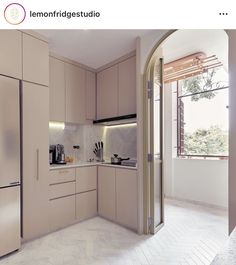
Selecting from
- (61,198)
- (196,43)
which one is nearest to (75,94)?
(61,198)

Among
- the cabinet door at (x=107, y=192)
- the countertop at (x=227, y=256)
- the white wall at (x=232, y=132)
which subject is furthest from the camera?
the cabinet door at (x=107, y=192)

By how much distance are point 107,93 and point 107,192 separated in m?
1.60

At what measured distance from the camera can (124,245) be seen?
2.22m

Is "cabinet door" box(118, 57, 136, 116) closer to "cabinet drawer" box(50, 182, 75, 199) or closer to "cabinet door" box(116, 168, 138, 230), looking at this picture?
"cabinet door" box(116, 168, 138, 230)

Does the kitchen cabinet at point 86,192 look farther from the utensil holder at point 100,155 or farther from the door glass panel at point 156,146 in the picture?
the door glass panel at point 156,146

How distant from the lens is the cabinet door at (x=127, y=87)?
2890 millimetres

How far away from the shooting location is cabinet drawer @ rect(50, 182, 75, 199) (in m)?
2.60

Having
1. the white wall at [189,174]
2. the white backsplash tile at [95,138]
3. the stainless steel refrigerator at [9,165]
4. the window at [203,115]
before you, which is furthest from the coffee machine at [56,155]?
the window at [203,115]

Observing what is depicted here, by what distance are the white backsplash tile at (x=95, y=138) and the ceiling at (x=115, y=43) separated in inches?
45.0

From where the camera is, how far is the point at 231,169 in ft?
5.14

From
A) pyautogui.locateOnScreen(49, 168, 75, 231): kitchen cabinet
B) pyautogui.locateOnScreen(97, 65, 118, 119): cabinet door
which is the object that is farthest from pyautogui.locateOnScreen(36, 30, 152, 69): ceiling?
pyautogui.locateOnScreen(49, 168, 75, 231): kitchen cabinet
